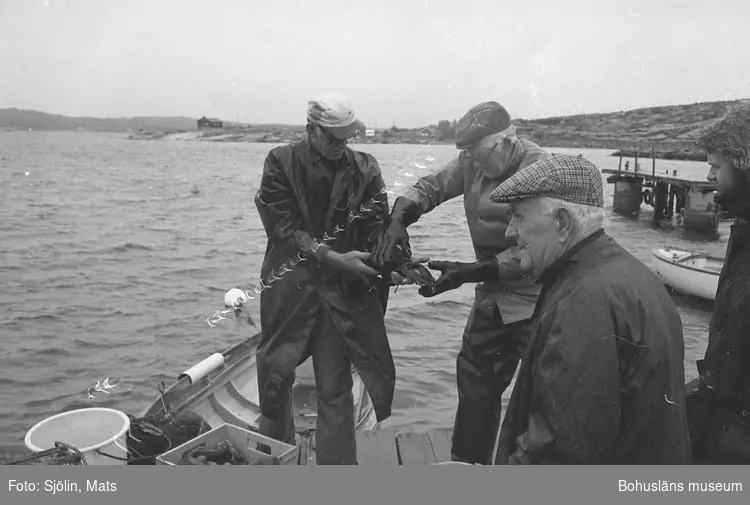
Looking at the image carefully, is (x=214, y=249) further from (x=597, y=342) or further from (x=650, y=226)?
(x=650, y=226)

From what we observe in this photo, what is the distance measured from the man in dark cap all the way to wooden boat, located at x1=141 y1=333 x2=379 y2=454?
6.52 ft

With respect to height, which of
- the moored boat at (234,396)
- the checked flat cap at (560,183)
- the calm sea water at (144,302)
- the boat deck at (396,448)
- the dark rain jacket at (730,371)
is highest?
the checked flat cap at (560,183)

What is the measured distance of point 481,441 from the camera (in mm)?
4348

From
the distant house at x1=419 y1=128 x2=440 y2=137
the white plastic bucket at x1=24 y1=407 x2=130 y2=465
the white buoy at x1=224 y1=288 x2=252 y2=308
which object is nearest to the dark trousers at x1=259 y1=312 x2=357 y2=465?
the white plastic bucket at x1=24 y1=407 x2=130 y2=465

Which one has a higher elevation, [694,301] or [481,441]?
[481,441]

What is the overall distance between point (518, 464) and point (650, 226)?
38.0 m

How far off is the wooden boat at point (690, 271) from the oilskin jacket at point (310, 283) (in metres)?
16.2

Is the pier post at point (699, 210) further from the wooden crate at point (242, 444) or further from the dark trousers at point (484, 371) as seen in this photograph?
the wooden crate at point (242, 444)

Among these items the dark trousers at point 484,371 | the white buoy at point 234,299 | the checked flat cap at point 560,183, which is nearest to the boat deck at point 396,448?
the dark trousers at point 484,371

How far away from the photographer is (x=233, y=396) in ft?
21.4

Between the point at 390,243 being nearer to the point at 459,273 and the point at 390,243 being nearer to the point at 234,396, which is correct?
the point at 459,273

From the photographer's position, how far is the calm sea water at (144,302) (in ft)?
31.9

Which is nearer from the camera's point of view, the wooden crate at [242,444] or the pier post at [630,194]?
the wooden crate at [242,444]
